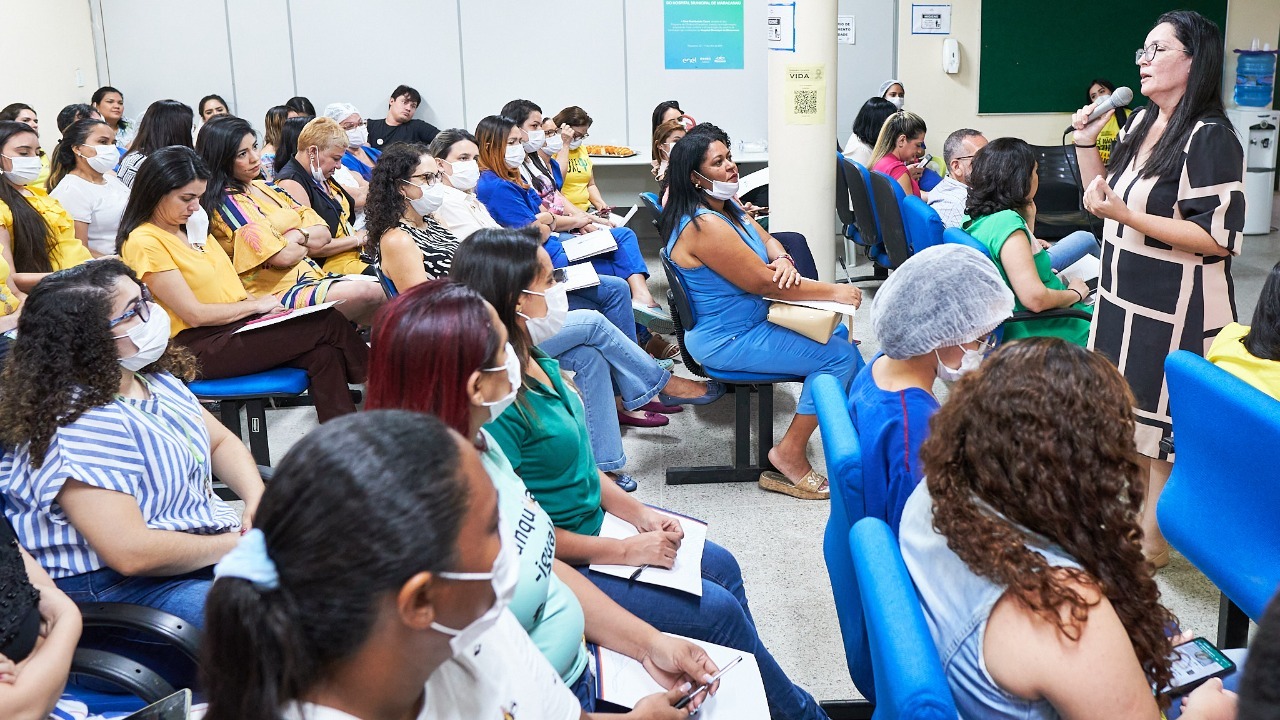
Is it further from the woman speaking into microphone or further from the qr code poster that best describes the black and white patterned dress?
the qr code poster

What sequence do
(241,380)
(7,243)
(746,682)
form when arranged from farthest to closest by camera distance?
(7,243), (241,380), (746,682)

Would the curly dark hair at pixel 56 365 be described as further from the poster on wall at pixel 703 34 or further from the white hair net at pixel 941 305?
the poster on wall at pixel 703 34

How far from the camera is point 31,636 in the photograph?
1.46 meters

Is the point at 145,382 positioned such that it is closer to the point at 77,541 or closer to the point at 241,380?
the point at 77,541

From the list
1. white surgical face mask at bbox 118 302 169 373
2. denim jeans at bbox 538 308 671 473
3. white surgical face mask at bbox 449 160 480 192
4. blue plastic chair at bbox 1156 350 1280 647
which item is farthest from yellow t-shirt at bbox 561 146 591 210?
blue plastic chair at bbox 1156 350 1280 647

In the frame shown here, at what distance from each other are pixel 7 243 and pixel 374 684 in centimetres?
342

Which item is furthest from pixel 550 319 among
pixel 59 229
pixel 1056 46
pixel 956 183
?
pixel 1056 46

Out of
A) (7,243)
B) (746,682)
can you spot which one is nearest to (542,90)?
(7,243)

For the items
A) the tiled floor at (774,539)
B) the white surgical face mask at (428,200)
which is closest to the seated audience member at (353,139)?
the tiled floor at (774,539)

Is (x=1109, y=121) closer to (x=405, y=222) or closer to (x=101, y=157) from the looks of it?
(x=405, y=222)

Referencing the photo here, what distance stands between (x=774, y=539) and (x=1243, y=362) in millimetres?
1434

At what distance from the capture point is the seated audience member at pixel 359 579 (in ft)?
2.85

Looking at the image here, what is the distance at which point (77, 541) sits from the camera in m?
1.73

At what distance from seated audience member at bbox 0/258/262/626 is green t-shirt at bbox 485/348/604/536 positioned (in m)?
0.57
